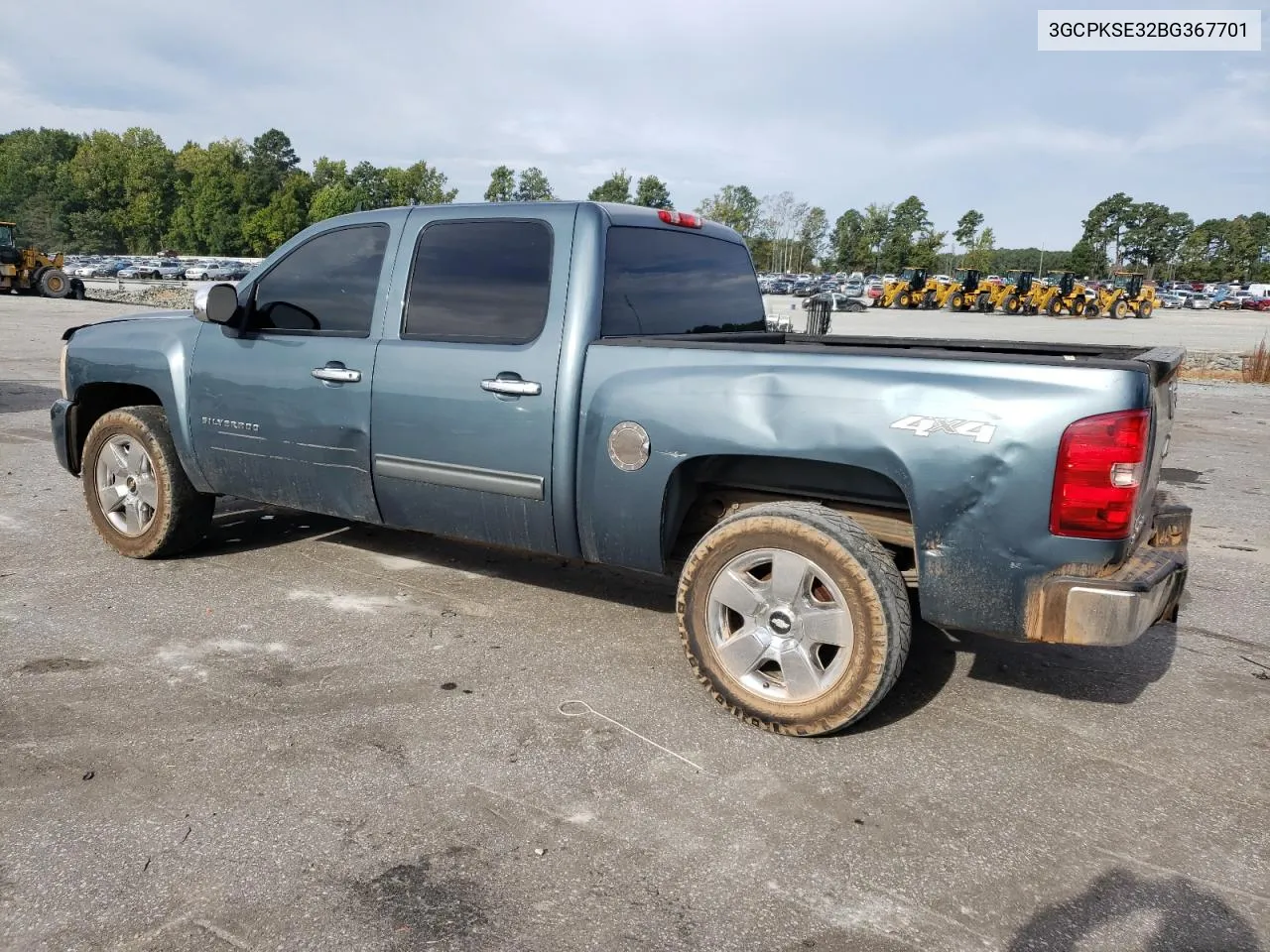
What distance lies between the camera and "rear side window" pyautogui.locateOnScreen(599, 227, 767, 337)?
396 centimetres

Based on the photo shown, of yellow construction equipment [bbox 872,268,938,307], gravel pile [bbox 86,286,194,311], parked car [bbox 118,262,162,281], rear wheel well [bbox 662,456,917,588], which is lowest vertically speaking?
rear wheel well [bbox 662,456,917,588]

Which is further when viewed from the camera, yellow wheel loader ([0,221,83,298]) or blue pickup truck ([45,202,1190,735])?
yellow wheel loader ([0,221,83,298])

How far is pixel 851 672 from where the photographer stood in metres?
3.24

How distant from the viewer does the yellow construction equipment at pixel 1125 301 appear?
43719 millimetres

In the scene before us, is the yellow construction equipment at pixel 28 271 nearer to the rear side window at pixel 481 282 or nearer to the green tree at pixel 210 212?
the rear side window at pixel 481 282

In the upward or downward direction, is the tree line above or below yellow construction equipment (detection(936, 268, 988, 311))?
above

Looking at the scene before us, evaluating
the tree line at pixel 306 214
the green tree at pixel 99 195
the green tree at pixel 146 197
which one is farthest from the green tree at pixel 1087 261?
the green tree at pixel 99 195

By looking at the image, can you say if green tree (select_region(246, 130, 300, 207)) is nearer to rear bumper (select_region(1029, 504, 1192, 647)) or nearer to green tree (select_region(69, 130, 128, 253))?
green tree (select_region(69, 130, 128, 253))

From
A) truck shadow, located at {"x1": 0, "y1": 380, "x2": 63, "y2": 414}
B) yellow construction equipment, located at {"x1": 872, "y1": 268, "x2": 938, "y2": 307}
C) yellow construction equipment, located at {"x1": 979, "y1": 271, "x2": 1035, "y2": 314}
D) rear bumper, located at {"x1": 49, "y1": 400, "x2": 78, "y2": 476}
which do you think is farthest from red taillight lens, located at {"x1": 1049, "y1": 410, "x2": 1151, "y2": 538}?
yellow construction equipment, located at {"x1": 872, "y1": 268, "x2": 938, "y2": 307}

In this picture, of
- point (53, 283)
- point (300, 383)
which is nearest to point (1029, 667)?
point (300, 383)

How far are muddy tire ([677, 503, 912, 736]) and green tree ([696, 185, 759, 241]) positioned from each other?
101 meters

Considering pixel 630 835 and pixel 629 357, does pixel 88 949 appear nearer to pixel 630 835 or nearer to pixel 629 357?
pixel 630 835

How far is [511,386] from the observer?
12.6ft

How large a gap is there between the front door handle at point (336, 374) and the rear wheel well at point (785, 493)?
5.36ft
